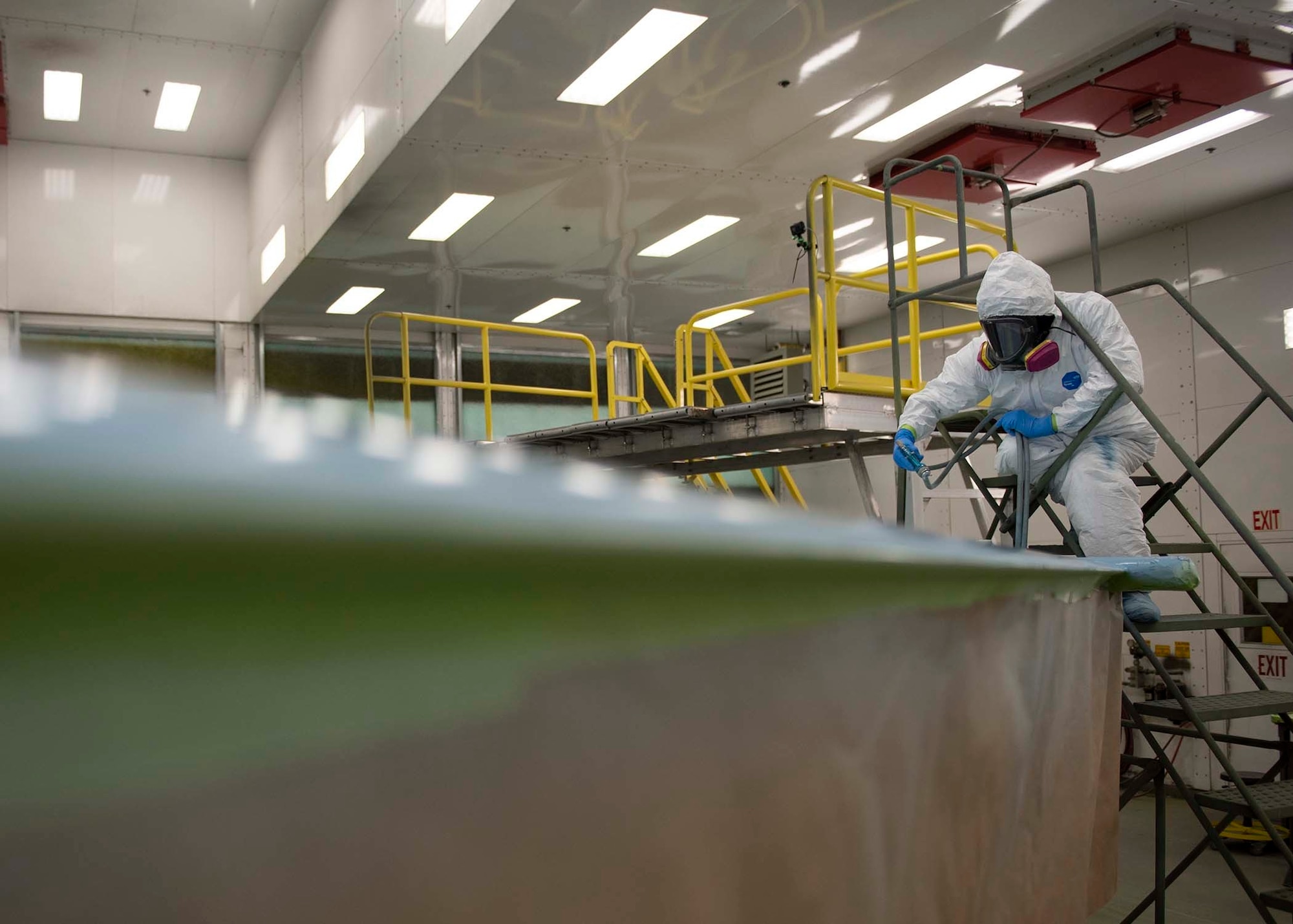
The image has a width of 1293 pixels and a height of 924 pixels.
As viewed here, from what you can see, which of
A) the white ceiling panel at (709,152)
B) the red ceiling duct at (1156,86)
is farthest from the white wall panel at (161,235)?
the red ceiling duct at (1156,86)

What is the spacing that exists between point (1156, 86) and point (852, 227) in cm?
301

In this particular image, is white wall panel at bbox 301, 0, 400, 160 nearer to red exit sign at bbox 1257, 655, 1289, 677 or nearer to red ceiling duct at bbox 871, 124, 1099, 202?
red ceiling duct at bbox 871, 124, 1099, 202

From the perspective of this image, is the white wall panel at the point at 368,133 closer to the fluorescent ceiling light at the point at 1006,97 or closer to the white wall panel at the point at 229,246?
the white wall panel at the point at 229,246

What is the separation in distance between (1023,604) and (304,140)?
29.9 feet

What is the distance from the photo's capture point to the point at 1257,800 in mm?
3105

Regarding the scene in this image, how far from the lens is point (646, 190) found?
7.63 meters

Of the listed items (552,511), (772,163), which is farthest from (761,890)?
(772,163)

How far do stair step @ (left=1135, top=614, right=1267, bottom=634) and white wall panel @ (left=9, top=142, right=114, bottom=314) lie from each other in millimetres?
9964

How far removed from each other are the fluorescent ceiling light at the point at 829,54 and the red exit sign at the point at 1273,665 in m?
5.12

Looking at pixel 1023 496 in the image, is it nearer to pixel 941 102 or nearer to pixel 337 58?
pixel 941 102

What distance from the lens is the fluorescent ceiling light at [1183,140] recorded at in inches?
261

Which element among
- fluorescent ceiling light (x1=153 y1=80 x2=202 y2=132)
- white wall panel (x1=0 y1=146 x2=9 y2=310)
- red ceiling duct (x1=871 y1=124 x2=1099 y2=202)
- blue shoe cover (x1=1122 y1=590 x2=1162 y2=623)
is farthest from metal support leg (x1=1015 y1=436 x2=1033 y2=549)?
white wall panel (x1=0 y1=146 x2=9 y2=310)

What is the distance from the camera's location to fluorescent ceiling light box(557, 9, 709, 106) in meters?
5.30

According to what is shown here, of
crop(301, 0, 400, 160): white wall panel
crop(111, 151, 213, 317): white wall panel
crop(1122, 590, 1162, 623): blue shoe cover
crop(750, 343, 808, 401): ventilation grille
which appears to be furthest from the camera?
crop(750, 343, 808, 401): ventilation grille
